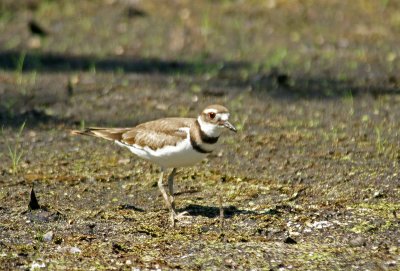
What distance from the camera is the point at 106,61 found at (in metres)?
12.6

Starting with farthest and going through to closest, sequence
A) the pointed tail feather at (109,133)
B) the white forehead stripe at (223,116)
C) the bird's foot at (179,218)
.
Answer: the pointed tail feather at (109,133)
the white forehead stripe at (223,116)
the bird's foot at (179,218)

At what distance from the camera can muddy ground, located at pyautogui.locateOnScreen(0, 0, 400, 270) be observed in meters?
6.66

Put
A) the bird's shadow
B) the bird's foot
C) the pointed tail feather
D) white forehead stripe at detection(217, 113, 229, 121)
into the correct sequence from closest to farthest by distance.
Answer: the bird's foot → white forehead stripe at detection(217, 113, 229, 121) → the bird's shadow → the pointed tail feather

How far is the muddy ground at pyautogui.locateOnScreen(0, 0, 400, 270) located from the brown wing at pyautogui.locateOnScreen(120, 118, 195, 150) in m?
0.52

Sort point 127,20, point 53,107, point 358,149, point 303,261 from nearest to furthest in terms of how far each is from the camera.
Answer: point 303,261
point 358,149
point 53,107
point 127,20

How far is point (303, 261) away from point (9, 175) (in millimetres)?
3207

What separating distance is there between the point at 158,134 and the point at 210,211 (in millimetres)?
720

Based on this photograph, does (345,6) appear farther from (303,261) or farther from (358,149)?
(303,261)

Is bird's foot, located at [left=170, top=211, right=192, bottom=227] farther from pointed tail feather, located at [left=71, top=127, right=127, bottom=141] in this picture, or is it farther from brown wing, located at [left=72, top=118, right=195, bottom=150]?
pointed tail feather, located at [left=71, top=127, right=127, bottom=141]

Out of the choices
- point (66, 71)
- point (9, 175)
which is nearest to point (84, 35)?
point (66, 71)

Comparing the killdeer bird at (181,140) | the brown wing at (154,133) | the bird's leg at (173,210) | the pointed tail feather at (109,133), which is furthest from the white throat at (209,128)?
the pointed tail feather at (109,133)

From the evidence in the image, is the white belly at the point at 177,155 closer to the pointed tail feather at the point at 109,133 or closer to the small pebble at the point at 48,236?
the pointed tail feather at the point at 109,133

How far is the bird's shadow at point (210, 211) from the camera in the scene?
290 inches

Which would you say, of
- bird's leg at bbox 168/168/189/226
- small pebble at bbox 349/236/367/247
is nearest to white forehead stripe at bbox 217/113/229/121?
bird's leg at bbox 168/168/189/226
